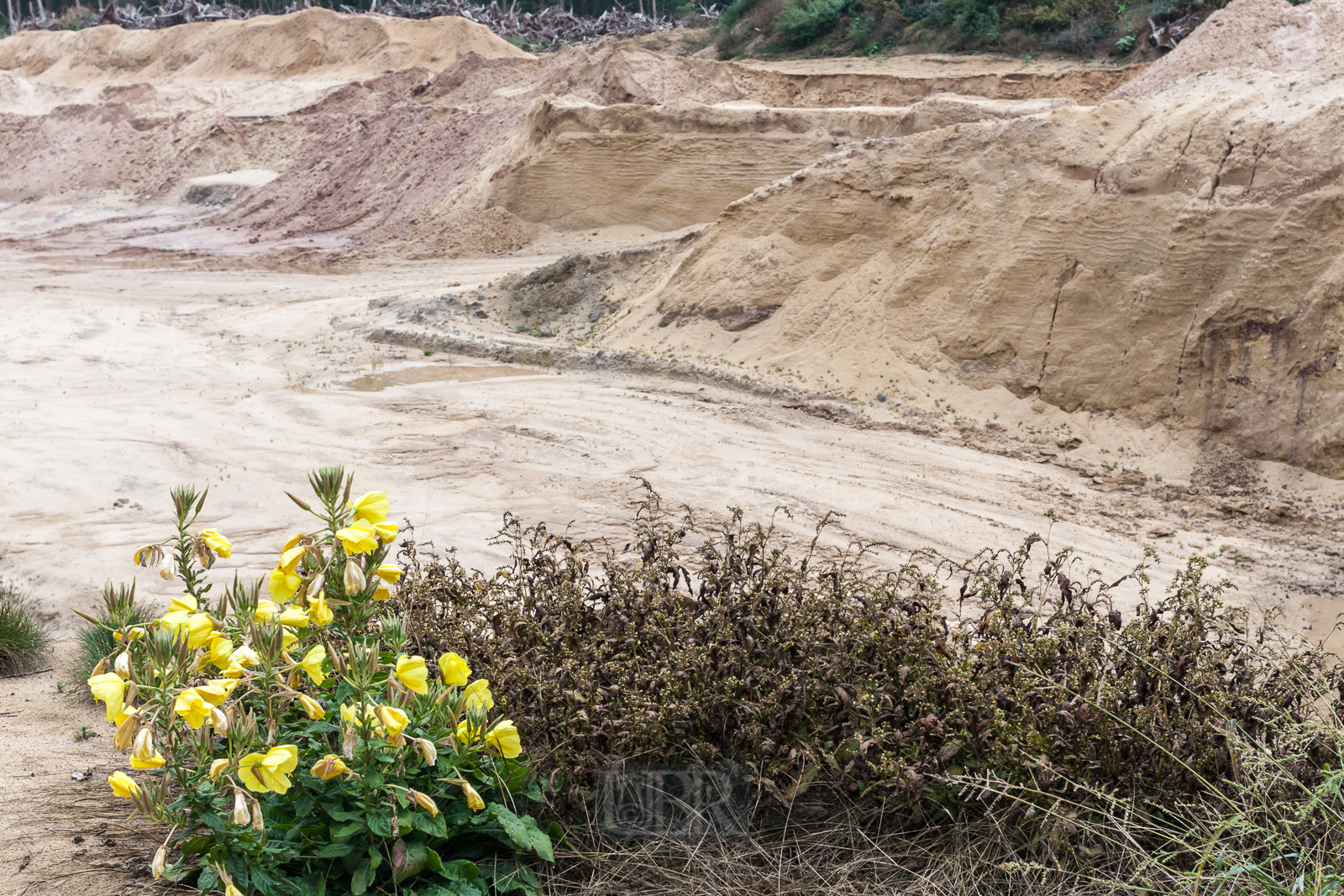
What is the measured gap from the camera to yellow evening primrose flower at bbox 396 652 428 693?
84.8 inches

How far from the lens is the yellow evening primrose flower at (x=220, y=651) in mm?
2186

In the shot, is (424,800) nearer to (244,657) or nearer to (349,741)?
(349,741)

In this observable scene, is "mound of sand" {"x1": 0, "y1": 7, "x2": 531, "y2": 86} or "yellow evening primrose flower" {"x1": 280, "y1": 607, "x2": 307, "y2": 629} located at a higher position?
"mound of sand" {"x1": 0, "y1": 7, "x2": 531, "y2": 86}

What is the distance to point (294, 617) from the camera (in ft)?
7.34

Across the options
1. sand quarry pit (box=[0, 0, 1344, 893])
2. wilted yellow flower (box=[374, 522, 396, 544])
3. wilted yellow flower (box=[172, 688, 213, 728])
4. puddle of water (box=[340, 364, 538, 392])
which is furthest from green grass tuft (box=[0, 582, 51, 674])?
puddle of water (box=[340, 364, 538, 392])

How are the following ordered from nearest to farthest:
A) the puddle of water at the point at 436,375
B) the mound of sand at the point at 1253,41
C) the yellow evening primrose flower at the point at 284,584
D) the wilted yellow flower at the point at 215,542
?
the yellow evening primrose flower at the point at 284,584 < the wilted yellow flower at the point at 215,542 < the puddle of water at the point at 436,375 < the mound of sand at the point at 1253,41

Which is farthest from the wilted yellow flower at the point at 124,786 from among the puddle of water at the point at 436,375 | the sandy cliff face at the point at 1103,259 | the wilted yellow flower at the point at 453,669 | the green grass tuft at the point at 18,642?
the puddle of water at the point at 436,375

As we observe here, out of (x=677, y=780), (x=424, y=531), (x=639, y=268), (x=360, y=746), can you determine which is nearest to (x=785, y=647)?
(x=677, y=780)

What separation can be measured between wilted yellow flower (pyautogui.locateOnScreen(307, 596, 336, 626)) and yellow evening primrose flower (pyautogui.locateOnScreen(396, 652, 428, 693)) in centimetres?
26

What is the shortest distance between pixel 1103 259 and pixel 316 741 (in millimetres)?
7541

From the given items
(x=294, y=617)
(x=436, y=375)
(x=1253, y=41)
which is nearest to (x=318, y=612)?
(x=294, y=617)

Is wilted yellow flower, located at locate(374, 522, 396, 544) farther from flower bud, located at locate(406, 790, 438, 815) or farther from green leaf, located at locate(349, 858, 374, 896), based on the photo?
green leaf, located at locate(349, 858, 374, 896)

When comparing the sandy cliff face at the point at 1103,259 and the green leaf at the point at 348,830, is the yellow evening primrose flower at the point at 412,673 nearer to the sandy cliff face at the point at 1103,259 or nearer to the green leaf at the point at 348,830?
the green leaf at the point at 348,830

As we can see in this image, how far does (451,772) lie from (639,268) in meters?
10.6
